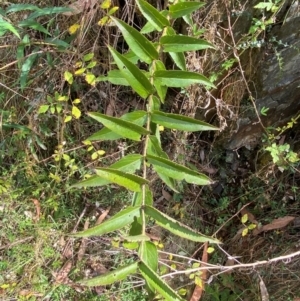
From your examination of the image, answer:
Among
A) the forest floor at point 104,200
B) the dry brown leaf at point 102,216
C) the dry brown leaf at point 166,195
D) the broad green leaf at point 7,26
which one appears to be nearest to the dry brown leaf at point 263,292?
the forest floor at point 104,200

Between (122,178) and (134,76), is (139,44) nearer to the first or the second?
(134,76)

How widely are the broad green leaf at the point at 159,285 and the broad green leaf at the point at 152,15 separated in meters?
0.68

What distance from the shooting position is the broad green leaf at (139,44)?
3.70ft

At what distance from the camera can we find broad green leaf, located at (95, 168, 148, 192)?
97cm

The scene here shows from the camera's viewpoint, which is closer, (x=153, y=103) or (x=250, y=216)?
(x=153, y=103)

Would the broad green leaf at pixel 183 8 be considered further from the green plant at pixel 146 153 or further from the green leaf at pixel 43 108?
the green leaf at pixel 43 108

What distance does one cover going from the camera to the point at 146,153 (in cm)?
113

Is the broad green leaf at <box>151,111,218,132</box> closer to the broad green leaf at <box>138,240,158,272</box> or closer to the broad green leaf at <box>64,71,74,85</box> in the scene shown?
the broad green leaf at <box>138,240,158,272</box>

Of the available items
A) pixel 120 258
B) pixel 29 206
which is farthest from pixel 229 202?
pixel 29 206

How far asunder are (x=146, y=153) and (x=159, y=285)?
0.35 meters

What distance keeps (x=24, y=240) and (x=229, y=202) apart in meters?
1.08

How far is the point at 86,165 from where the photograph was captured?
2199mm

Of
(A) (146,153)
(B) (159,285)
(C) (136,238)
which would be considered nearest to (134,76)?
(A) (146,153)

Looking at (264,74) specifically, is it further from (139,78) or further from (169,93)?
(139,78)
